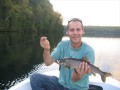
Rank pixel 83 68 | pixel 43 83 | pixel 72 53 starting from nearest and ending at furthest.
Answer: pixel 83 68 → pixel 72 53 → pixel 43 83

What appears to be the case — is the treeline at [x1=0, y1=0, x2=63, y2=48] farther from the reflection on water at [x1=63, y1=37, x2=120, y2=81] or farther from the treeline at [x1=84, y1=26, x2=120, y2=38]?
the treeline at [x1=84, y1=26, x2=120, y2=38]

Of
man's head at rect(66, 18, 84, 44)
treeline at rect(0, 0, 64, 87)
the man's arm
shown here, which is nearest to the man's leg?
the man's arm

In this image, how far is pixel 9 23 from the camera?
63.5 metres

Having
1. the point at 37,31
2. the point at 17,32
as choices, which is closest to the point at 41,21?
the point at 37,31

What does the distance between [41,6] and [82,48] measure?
260ft

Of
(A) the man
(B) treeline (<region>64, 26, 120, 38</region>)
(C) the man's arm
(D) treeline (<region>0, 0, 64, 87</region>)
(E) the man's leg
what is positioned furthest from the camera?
(B) treeline (<region>64, 26, 120, 38</region>)

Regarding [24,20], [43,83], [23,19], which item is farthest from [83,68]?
[24,20]

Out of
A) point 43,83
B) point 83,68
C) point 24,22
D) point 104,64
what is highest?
point 83,68

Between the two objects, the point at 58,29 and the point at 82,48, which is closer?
the point at 82,48

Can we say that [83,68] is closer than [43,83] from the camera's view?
Yes

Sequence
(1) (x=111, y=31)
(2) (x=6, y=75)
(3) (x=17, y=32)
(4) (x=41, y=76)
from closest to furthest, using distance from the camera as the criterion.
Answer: (4) (x=41, y=76) → (2) (x=6, y=75) → (3) (x=17, y=32) → (1) (x=111, y=31)

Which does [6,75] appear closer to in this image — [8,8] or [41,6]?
[8,8]

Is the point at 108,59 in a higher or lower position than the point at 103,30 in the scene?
higher

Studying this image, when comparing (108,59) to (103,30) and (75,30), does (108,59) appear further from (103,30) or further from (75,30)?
(103,30)
